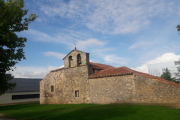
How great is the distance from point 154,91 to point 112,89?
14.6ft

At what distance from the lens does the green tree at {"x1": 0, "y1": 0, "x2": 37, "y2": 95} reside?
28.3 feet

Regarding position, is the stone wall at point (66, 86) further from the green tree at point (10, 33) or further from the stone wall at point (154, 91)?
the green tree at point (10, 33)

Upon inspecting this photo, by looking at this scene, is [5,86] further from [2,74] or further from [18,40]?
[18,40]

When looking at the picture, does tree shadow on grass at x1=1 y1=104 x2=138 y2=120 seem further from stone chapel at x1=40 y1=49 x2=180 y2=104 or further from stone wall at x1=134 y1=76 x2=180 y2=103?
stone chapel at x1=40 y1=49 x2=180 y2=104

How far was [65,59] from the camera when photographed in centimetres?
2211

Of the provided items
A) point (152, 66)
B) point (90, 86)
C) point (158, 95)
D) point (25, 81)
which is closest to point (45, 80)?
point (90, 86)

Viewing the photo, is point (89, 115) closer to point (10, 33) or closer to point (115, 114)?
point (115, 114)

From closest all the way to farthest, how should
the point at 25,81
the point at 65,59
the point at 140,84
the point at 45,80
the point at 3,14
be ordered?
the point at 3,14, the point at 140,84, the point at 65,59, the point at 45,80, the point at 25,81

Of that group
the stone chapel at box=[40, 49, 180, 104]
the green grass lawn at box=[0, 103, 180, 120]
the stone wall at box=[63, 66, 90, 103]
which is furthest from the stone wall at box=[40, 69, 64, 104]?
the green grass lawn at box=[0, 103, 180, 120]

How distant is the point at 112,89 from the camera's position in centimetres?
1686

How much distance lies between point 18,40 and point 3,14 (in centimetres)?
187

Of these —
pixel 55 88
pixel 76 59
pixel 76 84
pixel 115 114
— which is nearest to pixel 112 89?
pixel 76 84

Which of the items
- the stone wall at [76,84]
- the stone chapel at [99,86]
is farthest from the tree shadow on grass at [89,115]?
the stone wall at [76,84]

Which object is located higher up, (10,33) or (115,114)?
(10,33)
